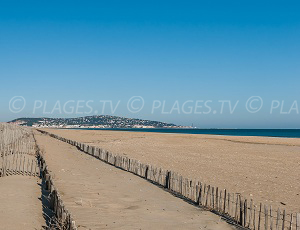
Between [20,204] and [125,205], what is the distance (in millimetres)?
3349

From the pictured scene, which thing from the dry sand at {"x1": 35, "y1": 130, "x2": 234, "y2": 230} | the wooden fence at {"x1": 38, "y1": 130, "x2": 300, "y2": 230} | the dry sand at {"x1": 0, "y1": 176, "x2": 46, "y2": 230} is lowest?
the dry sand at {"x1": 0, "y1": 176, "x2": 46, "y2": 230}

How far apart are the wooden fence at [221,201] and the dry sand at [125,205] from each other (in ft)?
1.28

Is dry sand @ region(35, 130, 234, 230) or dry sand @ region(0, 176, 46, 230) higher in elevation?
dry sand @ region(35, 130, 234, 230)

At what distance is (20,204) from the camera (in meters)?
10.5

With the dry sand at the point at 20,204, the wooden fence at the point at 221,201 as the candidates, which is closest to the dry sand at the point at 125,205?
the wooden fence at the point at 221,201

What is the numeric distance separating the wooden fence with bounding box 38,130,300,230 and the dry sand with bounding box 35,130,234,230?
39cm

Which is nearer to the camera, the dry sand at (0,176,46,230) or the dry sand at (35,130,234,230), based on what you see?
the dry sand at (0,176,46,230)

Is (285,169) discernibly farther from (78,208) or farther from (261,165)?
(78,208)

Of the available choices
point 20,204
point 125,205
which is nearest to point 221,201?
point 125,205

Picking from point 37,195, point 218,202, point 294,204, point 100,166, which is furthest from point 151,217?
point 100,166

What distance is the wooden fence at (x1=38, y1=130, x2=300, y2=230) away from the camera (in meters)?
8.67

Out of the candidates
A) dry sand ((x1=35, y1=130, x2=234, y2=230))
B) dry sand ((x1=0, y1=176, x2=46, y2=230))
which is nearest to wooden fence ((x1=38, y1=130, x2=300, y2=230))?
dry sand ((x1=35, y1=130, x2=234, y2=230))

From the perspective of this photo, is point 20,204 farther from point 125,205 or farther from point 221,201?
point 221,201

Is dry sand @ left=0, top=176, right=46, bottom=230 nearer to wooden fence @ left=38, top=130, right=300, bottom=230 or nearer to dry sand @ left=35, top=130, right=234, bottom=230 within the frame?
dry sand @ left=35, top=130, right=234, bottom=230
